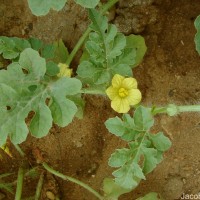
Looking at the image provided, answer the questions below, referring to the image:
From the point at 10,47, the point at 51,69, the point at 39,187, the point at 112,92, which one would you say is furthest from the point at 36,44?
the point at 39,187

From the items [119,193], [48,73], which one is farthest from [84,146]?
[48,73]

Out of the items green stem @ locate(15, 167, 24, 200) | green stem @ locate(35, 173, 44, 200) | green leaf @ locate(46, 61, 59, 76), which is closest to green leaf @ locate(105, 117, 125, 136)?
green leaf @ locate(46, 61, 59, 76)

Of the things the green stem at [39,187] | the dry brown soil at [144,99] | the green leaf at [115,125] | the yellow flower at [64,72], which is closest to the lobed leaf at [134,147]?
the green leaf at [115,125]

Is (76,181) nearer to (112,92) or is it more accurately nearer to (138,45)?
(112,92)

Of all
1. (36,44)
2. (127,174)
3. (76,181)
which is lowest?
(76,181)

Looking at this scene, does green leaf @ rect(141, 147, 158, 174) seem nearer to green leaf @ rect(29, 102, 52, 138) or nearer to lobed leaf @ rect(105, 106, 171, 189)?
lobed leaf @ rect(105, 106, 171, 189)

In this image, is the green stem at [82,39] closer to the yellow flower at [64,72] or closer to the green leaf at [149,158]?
the yellow flower at [64,72]
